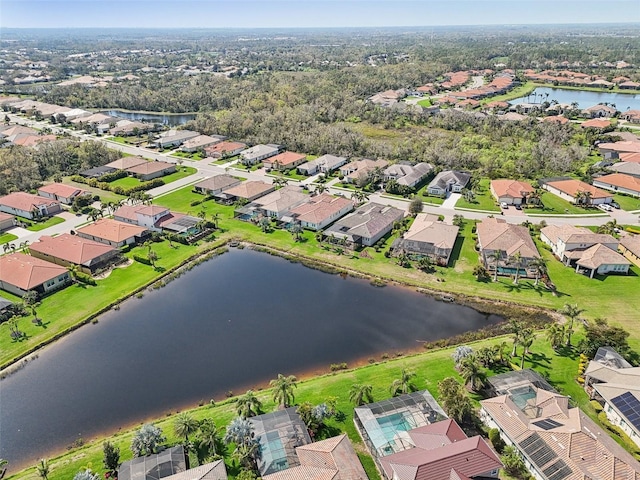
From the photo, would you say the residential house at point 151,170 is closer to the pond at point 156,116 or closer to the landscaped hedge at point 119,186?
the landscaped hedge at point 119,186

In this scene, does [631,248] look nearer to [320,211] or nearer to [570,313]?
[570,313]

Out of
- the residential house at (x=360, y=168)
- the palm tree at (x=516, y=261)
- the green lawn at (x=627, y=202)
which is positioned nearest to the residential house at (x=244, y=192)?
the residential house at (x=360, y=168)

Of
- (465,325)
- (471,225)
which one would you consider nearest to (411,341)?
(465,325)

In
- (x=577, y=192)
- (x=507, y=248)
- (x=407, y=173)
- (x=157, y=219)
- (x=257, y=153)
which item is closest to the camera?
(x=507, y=248)

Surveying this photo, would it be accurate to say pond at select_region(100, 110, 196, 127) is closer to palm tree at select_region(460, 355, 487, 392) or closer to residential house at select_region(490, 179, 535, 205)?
residential house at select_region(490, 179, 535, 205)

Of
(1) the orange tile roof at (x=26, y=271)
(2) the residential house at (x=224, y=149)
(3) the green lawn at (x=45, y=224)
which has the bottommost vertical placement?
(3) the green lawn at (x=45, y=224)

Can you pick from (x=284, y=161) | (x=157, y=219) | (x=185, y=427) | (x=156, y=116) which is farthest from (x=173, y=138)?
(x=185, y=427)

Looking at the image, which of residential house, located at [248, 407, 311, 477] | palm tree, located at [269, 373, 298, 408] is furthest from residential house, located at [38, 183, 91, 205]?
residential house, located at [248, 407, 311, 477]
